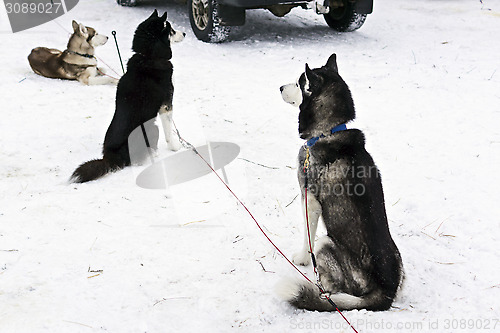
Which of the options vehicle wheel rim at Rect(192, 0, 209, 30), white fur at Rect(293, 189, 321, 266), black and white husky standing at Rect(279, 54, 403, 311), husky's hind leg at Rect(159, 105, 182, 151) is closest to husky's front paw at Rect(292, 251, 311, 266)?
white fur at Rect(293, 189, 321, 266)

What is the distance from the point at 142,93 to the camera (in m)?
3.98

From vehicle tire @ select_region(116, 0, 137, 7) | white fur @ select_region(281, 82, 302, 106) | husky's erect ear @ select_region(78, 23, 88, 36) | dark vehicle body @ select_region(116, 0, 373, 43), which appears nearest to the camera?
white fur @ select_region(281, 82, 302, 106)

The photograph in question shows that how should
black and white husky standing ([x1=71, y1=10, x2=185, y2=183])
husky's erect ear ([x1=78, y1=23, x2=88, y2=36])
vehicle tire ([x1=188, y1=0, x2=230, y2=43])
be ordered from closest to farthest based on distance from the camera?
black and white husky standing ([x1=71, y1=10, x2=185, y2=183]), husky's erect ear ([x1=78, y1=23, x2=88, y2=36]), vehicle tire ([x1=188, y1=0, x2=230, y2=43])

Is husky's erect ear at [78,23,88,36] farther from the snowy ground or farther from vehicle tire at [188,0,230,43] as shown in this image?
vehicle tire at [188,0,230,43]

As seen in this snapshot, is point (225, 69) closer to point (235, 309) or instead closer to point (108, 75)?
point (108, 75)

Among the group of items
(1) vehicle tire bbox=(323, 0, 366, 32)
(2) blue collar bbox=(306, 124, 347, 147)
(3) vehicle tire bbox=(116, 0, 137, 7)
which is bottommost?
(1) vehicle tire bbox=(323, 0, 366, 32)

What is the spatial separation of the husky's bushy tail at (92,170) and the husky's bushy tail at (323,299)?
2053 millimetres

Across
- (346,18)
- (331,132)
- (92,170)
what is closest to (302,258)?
(331,132)

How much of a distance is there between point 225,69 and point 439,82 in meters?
3.02

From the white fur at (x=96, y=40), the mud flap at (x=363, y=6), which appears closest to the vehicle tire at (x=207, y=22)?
the white fur at (x=96, y=40)

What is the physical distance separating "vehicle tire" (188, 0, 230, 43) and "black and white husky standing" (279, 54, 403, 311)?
4936 mm

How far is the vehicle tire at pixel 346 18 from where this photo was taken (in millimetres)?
7769

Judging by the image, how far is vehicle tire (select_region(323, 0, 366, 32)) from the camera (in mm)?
7769

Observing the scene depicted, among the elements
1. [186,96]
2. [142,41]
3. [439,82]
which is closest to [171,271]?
[142,41]
